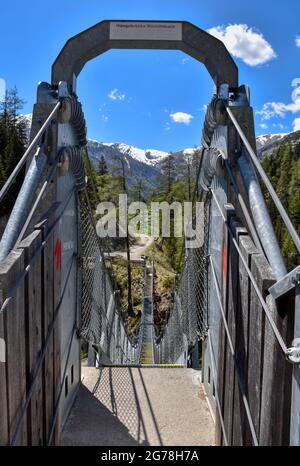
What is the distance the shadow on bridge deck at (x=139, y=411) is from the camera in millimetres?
2805

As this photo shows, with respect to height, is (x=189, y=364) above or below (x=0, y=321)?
below

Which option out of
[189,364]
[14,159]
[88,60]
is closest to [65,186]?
[88,60]

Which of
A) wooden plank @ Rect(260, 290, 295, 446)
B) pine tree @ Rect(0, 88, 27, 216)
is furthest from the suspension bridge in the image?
pine tree @ Rect(0, 88, 27, 216)

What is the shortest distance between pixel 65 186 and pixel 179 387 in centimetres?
190

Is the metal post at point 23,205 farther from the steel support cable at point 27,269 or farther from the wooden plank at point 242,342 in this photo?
the wooden plank at point 242,342

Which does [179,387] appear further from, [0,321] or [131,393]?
[0,321]

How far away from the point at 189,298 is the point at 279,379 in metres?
3.11

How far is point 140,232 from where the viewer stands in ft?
83.6

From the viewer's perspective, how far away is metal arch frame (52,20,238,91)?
2.98 metres

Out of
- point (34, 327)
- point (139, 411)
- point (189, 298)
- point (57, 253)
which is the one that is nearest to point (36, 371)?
point (34, 327)

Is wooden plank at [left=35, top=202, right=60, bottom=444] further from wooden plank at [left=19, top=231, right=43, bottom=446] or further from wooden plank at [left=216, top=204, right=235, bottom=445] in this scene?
wooden plank at [left=216, top=204, right=235, bottom=445]

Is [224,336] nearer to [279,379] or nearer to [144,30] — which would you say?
[279,379]

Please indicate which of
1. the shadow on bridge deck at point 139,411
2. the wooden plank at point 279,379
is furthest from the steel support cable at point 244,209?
the shadow on bridge deck at point 139,411

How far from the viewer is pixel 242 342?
185 cm
